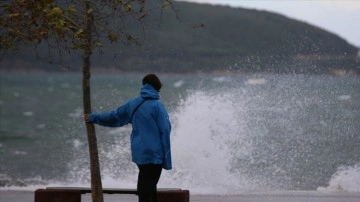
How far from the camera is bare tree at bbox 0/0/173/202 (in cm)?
1091

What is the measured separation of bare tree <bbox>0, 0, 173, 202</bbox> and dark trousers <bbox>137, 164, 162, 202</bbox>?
2.32ft

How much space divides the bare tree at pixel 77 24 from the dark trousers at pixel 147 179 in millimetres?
706

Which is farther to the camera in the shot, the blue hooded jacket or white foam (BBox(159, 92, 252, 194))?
white foam (BBox(159, 92, 252, 194))

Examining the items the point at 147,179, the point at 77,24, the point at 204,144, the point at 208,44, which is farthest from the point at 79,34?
the point at 208,44

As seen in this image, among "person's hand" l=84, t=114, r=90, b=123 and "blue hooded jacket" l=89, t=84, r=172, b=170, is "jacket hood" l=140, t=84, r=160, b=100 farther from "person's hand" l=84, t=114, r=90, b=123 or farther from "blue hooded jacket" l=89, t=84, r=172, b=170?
"person's hand" l=84, t=114, r=90, b=123

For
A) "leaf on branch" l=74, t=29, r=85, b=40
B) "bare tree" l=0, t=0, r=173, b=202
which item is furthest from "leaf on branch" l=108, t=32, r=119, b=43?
"leaf on branch" l=74, t=29, r=85, b=40

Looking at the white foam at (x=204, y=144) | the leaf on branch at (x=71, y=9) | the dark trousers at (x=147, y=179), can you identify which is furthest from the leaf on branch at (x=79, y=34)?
the white foam at (x=204, y=144)

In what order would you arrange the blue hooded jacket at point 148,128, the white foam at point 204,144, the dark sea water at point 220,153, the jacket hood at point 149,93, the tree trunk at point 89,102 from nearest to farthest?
1. the blue hooded jacket at point 148,128
2. the jacket hood at point 149,93
3. the tree trunk at point 89,102
4. the white foam at point 204,144
5. the dark sea water at point 220,153

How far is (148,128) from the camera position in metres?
10.9

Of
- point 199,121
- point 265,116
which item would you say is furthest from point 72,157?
point 265,116

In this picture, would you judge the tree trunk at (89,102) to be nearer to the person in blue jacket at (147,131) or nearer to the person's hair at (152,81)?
the person in blue jacket at (147,131)

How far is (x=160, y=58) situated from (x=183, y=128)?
137687mm

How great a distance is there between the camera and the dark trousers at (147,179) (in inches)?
430

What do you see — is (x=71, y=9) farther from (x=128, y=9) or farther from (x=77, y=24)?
(x=77, y=24)
